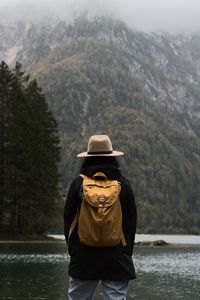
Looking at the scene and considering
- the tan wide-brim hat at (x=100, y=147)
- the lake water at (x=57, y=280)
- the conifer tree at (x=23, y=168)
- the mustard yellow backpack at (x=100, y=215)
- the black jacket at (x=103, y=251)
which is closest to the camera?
the mustard yellow backpack at (x=100, y=215)

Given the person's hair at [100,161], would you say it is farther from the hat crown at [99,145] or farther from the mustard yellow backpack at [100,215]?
the mustard yellow backpack at [100,215]

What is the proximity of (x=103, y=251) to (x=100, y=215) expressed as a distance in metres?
0.53

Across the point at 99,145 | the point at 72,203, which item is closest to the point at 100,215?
the point at 72,203

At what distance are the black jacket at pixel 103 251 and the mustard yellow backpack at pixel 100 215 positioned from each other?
4.5 inches

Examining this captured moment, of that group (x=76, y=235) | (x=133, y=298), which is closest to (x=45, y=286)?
(x=133, y=298)

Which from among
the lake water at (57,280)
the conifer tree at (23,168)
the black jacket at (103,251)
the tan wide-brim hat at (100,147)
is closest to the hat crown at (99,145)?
the tan wide-brim hat at (100,147)

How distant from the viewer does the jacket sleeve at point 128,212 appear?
26.2 feet

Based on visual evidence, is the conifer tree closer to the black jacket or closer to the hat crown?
the hat crown

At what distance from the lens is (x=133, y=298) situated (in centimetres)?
2070

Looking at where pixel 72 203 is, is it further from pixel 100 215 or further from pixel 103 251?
pixel 103 251

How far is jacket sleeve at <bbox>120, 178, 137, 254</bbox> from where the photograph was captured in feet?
26.2

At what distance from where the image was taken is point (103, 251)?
7863 mm

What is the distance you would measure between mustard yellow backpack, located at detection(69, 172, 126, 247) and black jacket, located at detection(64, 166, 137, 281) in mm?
113

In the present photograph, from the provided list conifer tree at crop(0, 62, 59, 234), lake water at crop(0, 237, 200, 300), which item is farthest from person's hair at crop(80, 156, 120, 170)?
conifer tree at crop(0, 62, 59, 234)
